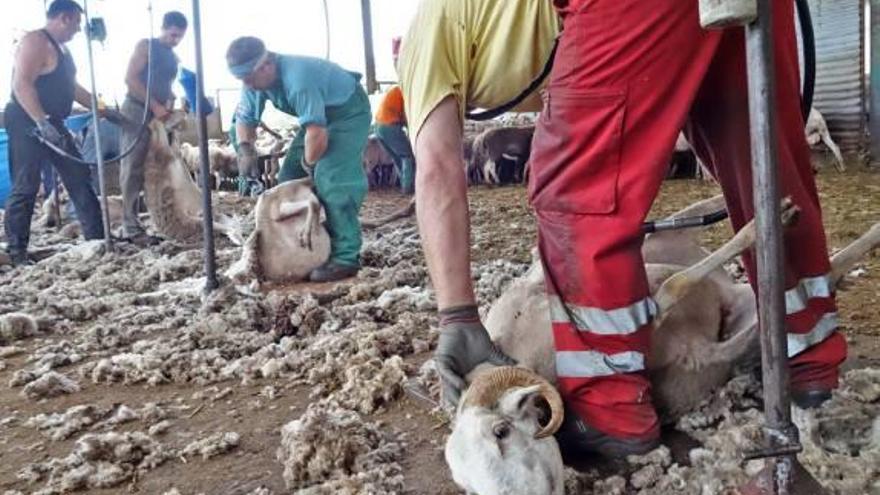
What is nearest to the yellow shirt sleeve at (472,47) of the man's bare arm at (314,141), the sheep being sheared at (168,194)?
the man's bare arm at (314,141)

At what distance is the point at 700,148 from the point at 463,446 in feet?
3.48

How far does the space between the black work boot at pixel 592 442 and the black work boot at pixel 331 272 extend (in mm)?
2993

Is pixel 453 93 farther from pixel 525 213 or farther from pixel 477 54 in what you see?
pixel 525 213

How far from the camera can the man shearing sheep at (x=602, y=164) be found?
5.74ft

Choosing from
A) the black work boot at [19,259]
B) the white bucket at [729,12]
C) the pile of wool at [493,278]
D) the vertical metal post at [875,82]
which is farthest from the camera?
the vertical metal post at [875,82]

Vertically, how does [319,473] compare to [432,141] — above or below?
below

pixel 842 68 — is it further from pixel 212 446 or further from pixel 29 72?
pixel 212 446

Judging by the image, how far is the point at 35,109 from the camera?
560 centimetres

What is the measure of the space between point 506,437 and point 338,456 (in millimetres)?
554

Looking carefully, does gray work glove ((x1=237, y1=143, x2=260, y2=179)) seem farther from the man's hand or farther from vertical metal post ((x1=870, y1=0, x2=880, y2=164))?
vertical metal post ((x1=870, y1=0, x2=880, y2=164))

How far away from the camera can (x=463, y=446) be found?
1.65 m

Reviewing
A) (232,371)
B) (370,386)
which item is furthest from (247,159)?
(370,386)

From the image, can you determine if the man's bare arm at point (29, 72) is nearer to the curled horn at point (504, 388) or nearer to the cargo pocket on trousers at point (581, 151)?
the cargo pocket on trousers at point (581, 151)

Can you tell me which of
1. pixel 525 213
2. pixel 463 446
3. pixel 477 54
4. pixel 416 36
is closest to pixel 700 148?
pixel 477 54
